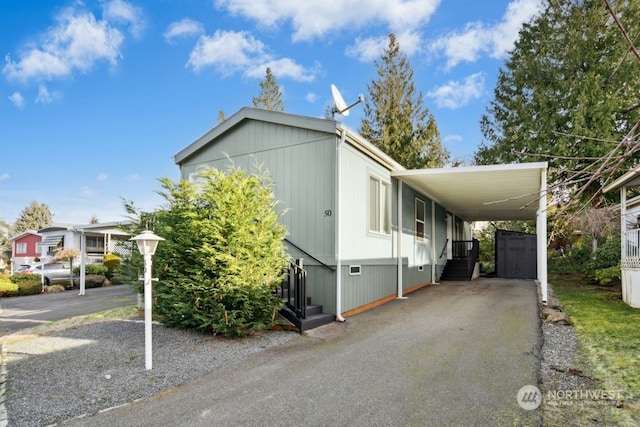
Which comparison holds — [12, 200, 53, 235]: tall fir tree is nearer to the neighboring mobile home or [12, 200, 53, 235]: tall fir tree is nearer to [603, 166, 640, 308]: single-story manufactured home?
the neighboring mobile home

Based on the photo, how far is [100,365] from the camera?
491cm

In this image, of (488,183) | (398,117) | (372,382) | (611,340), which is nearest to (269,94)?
(398,117)

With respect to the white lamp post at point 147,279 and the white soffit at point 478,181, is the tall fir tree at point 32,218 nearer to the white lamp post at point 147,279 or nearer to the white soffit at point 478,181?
the white soffit at point 478,181

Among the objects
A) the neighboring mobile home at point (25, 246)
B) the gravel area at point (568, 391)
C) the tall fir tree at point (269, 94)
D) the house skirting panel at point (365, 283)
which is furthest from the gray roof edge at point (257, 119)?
the neighboring mobile home at point (25, 246)

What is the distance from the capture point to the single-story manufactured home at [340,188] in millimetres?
7410

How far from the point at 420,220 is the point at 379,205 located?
11.3 ft

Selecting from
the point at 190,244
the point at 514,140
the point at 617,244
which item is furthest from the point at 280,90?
the point at 190,244

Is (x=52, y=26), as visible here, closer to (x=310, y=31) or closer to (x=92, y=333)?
(x=310, y=31)

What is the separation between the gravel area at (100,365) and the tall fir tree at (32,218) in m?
42.7

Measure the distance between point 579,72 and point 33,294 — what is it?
2223cm

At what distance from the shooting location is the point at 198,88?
44.3 feet

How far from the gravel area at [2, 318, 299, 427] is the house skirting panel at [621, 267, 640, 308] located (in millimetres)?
7297

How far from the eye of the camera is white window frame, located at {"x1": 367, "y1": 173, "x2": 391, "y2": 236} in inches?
344

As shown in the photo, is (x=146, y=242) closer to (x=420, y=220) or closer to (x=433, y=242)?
(x=420, y=220)
